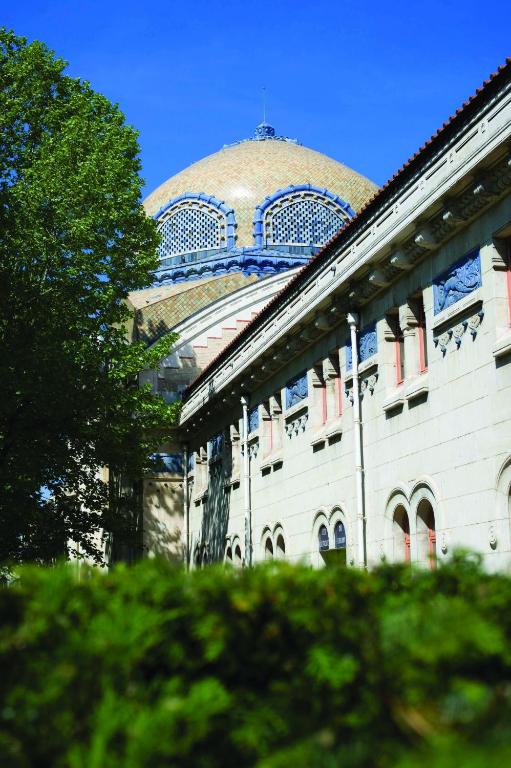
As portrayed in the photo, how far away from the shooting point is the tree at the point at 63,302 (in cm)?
2373

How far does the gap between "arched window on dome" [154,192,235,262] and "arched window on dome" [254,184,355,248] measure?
1519 mm

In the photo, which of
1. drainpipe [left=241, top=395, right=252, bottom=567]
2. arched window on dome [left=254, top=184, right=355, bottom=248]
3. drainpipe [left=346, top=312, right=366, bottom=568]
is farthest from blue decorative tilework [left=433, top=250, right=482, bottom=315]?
arched window on dome [left=254, top=184, right=355, bottom=248]

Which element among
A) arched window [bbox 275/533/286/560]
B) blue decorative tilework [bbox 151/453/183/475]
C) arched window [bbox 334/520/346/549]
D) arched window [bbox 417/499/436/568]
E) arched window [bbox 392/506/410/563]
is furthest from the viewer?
blue decorative tilework [bbox 151/453/183/475]

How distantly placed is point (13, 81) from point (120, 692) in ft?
85.4

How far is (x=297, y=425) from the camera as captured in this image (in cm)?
2400

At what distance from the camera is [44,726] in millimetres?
4203

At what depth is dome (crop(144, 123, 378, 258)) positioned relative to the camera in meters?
46.8

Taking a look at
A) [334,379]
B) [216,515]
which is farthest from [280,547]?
[216,515]

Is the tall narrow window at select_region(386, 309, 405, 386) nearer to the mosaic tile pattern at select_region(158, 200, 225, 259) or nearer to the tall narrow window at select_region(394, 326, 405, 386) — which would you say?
the tall narrow window at select_region(394, 326, 405, 386)

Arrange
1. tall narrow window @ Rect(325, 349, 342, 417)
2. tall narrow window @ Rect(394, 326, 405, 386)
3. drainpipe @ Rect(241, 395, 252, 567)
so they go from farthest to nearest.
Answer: drainpipe @ Rect(241, 395, 252, 567), tall narrow window @ Rect(325, 349, 342, 417), tall narrow window @ Rect(394, 326, 405, 386)

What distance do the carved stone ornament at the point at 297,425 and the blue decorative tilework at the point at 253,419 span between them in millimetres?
2889

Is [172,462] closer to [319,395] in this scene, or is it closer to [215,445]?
[215,445]

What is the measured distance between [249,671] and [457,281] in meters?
11.7

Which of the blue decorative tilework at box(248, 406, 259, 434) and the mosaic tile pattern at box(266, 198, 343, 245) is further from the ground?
the mosaic tile pattern at box(266, 198, 343, 245)
